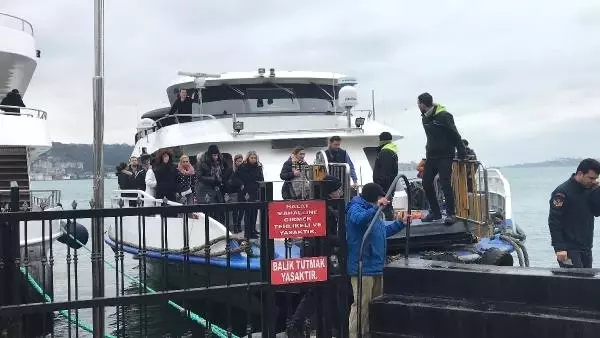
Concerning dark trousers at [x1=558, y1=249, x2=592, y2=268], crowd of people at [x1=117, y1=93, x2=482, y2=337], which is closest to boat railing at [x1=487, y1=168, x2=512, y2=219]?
crowd of people at [x1=117, y1=93, x2=482, y2=337]

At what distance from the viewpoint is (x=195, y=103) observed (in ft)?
45.3

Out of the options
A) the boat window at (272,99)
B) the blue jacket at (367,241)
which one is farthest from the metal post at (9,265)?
the boat window at (272,99)

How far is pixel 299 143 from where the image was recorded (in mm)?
12195

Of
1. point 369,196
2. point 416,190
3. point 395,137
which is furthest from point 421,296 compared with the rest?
point 395,137

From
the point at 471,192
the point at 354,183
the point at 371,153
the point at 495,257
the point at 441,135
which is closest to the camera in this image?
the point at 495,257

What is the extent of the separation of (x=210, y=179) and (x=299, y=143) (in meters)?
3.23

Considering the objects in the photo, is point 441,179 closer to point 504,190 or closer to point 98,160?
point 98,160

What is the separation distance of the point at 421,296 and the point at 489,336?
684mm

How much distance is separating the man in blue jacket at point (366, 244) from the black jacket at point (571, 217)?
1.73 m

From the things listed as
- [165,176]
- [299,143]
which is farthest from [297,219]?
[299,143]

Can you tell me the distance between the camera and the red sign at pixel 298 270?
15.6ft

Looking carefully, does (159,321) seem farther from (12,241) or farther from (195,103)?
(12,241)

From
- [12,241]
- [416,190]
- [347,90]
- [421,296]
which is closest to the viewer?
[12,241]

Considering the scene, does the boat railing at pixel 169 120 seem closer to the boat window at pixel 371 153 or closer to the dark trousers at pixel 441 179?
the boat window at pixel 371 153
